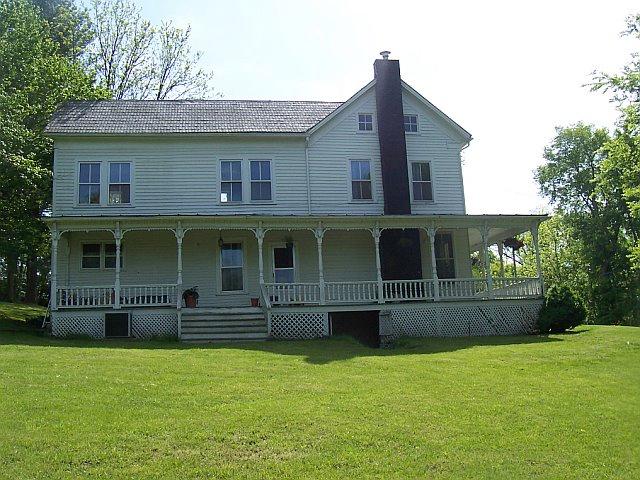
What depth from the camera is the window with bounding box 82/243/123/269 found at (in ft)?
74.6

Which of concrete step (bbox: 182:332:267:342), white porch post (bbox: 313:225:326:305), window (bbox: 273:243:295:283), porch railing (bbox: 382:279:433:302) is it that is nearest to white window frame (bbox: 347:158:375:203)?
window (bbox: 273:243:295:283)

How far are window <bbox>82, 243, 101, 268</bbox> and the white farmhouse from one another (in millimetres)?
68

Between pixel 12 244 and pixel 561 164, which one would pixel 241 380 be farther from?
pixel 561 164

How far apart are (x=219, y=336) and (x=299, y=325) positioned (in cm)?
276

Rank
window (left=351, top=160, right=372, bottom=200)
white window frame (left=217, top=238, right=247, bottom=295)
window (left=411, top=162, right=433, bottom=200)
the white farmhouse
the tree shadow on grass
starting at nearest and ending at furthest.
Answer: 1. the tree shadow on grass
2. the white farmhouse
3. white window frame (left=217, top=238, right=247, bottom=295)
4. window (left=351, top=160, right=372, bottom=200)
5. window (left=411, top=162, right=433, bottom=200)

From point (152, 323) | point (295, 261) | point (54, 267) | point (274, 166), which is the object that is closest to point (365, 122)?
point (274, 166)

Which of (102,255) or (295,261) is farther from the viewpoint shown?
(295,261)

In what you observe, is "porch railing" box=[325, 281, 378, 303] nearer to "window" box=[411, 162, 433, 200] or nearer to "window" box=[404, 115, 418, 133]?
"window" box=[411, 162, 433, 200]

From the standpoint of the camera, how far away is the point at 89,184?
75.5ft

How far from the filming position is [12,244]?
26656 millimetres

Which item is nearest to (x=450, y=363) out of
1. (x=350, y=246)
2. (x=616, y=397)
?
(x=616, y=397)

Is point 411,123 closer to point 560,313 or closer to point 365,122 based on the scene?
point 365,122

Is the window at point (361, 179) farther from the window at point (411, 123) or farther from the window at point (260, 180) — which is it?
the window at point (260, 180)

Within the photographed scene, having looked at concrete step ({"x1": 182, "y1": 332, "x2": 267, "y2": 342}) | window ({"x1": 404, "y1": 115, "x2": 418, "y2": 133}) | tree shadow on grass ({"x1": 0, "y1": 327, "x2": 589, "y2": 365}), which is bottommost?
tree shadow on grass ({"x1": 0, "y1": 327, "x2": 589, "y2": 365})
